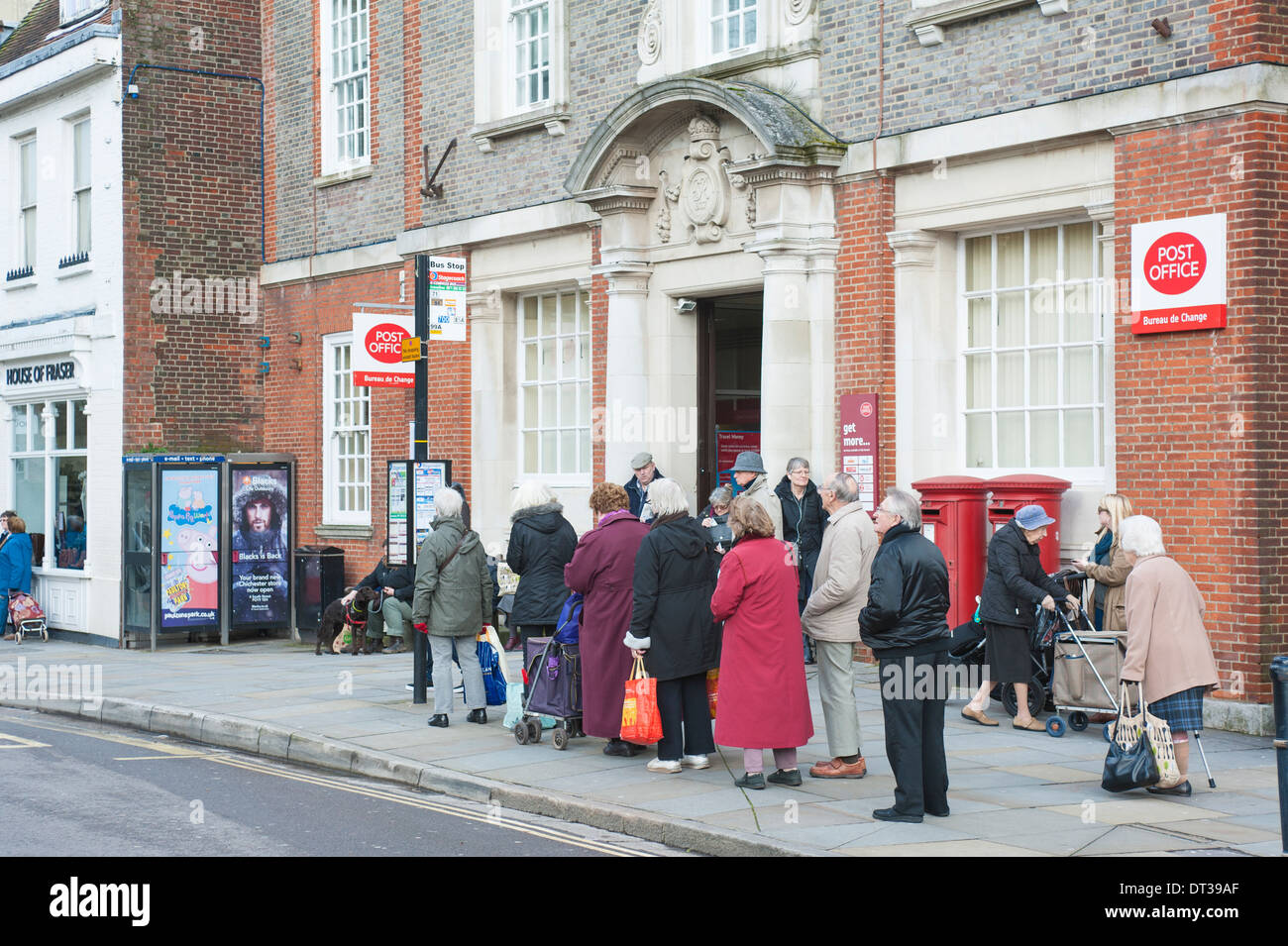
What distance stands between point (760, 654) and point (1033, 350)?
4.88m

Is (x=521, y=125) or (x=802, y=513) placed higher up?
(x=521, y=125)

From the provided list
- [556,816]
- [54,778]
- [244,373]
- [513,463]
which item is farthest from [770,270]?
[244,373]

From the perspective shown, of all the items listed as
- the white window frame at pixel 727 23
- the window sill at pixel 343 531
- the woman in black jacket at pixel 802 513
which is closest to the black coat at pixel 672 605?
the woman in black jacket at pixel 802 513

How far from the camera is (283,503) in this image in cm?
2006

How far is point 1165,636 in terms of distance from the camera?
348 inches

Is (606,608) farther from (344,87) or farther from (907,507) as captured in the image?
(344,87)

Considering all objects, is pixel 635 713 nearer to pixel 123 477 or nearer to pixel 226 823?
pixel 226 823

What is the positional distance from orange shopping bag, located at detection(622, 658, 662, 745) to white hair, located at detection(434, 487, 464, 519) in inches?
97.5

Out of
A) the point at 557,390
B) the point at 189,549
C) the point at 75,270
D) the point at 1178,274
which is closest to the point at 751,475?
the point at 1178,274

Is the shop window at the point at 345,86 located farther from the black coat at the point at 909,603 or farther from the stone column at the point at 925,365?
the black coat at the point at 909,603

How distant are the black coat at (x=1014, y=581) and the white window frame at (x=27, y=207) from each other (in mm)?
16744

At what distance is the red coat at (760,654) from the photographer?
29.6 feet

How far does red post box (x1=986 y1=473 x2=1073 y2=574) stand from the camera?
11719mm

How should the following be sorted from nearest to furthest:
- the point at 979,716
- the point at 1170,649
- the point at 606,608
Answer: the point at 1170,649 < the point at 606,608 < the point at 979,716
